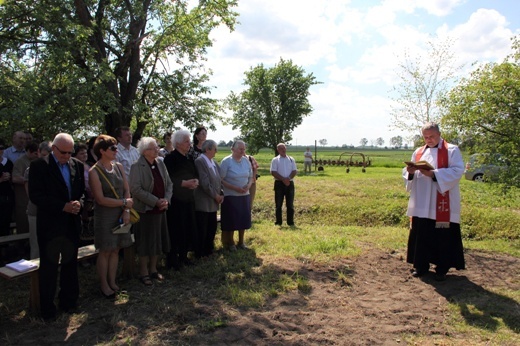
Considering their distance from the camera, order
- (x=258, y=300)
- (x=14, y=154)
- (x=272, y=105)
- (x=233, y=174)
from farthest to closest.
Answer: (x=272, y=105), (x=14, y=154), (x=233, y=174), (x=258, y=300)

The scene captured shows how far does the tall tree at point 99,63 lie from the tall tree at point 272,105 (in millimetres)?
25235

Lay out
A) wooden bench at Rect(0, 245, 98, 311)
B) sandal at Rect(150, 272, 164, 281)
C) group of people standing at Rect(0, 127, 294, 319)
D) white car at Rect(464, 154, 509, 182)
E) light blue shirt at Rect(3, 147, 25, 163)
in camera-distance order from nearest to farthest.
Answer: wooden bench at Rect(0, 245, 98, 311) → group of people standing at Rect(0, 127, 294, 319) → sandal at Rect(150, 272, 164, 281) → light blue shirt at Rect(3, 147, 25, 163) → white car at Rect(464, 154, 509, 182)

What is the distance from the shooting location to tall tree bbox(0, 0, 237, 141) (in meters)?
7.94

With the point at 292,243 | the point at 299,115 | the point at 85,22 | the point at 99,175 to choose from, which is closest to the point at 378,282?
the point at 292,243

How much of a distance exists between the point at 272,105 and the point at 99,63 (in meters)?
32.9

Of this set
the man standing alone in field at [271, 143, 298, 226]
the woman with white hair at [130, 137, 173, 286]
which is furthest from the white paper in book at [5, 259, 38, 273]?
the man standing alone in field at [271, 143, 298, 226]

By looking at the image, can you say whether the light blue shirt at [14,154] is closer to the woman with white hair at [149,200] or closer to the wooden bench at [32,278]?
the woman with white hair at [149,200]

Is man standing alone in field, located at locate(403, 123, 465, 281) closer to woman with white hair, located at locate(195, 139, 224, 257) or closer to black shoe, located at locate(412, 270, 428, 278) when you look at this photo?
black shoe, located at locate(412, 270, 428, 278)

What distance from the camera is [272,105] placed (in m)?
41.9

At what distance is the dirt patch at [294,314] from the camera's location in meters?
3.87

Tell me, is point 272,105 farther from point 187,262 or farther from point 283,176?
point 187,262

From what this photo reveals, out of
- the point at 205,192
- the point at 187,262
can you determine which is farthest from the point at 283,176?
the point at 187,262

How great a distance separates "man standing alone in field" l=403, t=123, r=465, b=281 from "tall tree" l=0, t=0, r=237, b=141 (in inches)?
266

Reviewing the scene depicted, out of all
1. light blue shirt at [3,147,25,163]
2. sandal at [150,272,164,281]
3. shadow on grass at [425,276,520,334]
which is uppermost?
light blue shirt at [3,147,25,163]
